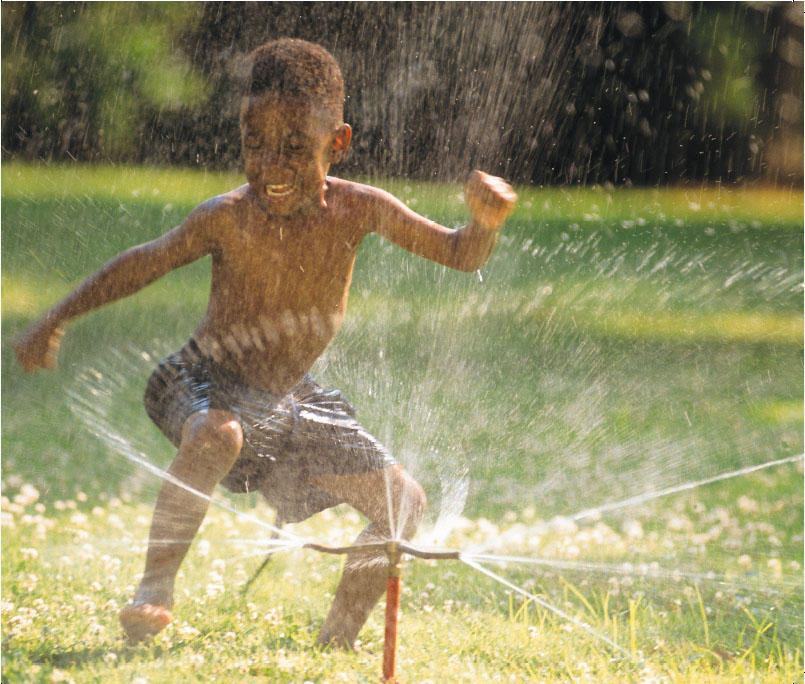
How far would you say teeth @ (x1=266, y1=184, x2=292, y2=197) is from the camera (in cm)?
218

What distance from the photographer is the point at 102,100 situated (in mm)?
7988

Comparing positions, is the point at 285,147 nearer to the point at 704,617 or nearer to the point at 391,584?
the point at 391,584

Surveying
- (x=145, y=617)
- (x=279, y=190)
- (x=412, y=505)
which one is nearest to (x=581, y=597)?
(x=412, y=505)

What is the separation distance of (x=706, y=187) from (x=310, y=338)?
21.2ft

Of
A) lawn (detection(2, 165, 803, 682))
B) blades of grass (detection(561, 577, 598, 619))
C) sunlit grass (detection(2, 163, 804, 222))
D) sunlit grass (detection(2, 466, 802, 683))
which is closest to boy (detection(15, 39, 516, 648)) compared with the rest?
sunlit grass (detection(2, 466, 802, 683))

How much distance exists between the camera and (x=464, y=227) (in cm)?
220

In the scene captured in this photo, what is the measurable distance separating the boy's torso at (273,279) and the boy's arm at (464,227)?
0.17 feet

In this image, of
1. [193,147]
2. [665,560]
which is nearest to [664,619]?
[665,560]

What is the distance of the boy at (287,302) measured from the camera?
7.08ft

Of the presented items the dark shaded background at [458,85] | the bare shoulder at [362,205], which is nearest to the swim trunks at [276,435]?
the bare shoulder at [362,205]

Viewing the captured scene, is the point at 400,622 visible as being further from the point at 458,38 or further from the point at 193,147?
the point at 193,147

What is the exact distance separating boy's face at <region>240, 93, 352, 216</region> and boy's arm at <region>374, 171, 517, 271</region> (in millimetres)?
162

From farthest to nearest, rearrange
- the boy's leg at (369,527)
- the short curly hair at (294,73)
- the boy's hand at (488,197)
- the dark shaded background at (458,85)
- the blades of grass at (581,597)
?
the dark shaded background at (458,85) → the blades of grass at (581,597) → the boy's leg at (369,527) → the short curly hair at (294,73) → the boy's hand at (488,197)

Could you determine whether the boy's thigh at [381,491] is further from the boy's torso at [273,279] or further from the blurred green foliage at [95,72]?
the blurred green foliage at [95,72]
